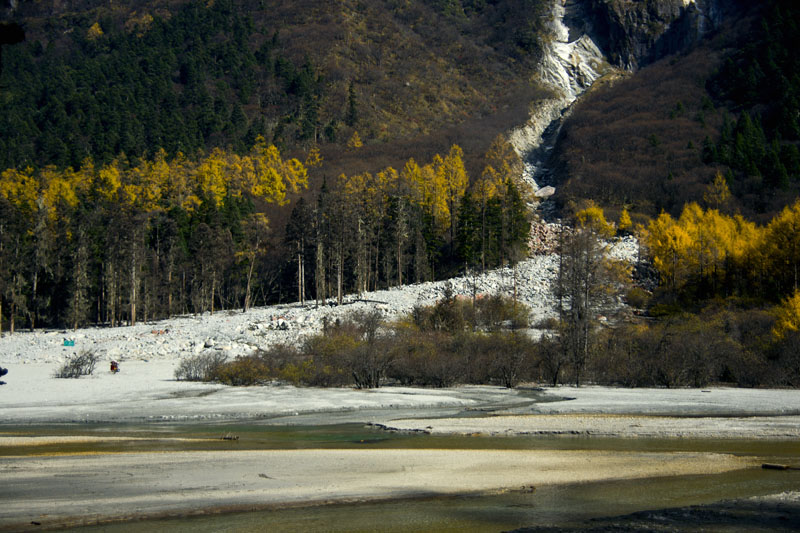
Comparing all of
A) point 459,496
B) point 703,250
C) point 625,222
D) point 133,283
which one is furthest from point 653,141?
point 459,496

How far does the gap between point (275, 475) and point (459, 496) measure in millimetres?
4106

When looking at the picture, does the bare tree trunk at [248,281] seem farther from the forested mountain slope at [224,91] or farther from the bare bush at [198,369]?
the forested mountain slope at [224,91]

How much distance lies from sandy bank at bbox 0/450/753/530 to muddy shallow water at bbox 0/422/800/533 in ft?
1.76

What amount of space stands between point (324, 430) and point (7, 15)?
675 inches

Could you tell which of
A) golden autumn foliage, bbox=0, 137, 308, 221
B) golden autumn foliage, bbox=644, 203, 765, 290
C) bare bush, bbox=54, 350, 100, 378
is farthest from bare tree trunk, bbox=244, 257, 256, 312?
golden autumn foliage, bbox=644, 203, 765, 290

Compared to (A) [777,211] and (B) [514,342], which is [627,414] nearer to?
(B) [514,342]

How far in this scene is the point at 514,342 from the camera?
39.5 m

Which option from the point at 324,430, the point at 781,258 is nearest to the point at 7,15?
the point at 324,430

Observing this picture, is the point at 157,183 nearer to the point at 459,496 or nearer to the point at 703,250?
the point at 703,250

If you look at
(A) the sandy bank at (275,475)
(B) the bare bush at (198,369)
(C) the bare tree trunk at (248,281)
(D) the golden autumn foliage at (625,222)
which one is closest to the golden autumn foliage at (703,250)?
(D) the golden autumn foliage at (625,222)

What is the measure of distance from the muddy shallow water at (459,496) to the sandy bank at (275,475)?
54cm

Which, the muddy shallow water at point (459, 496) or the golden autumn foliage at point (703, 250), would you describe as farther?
the golden autumn foliage at point (703, 250)

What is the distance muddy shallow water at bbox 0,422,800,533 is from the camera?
1183 cm

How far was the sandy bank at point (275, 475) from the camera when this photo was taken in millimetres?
12703
